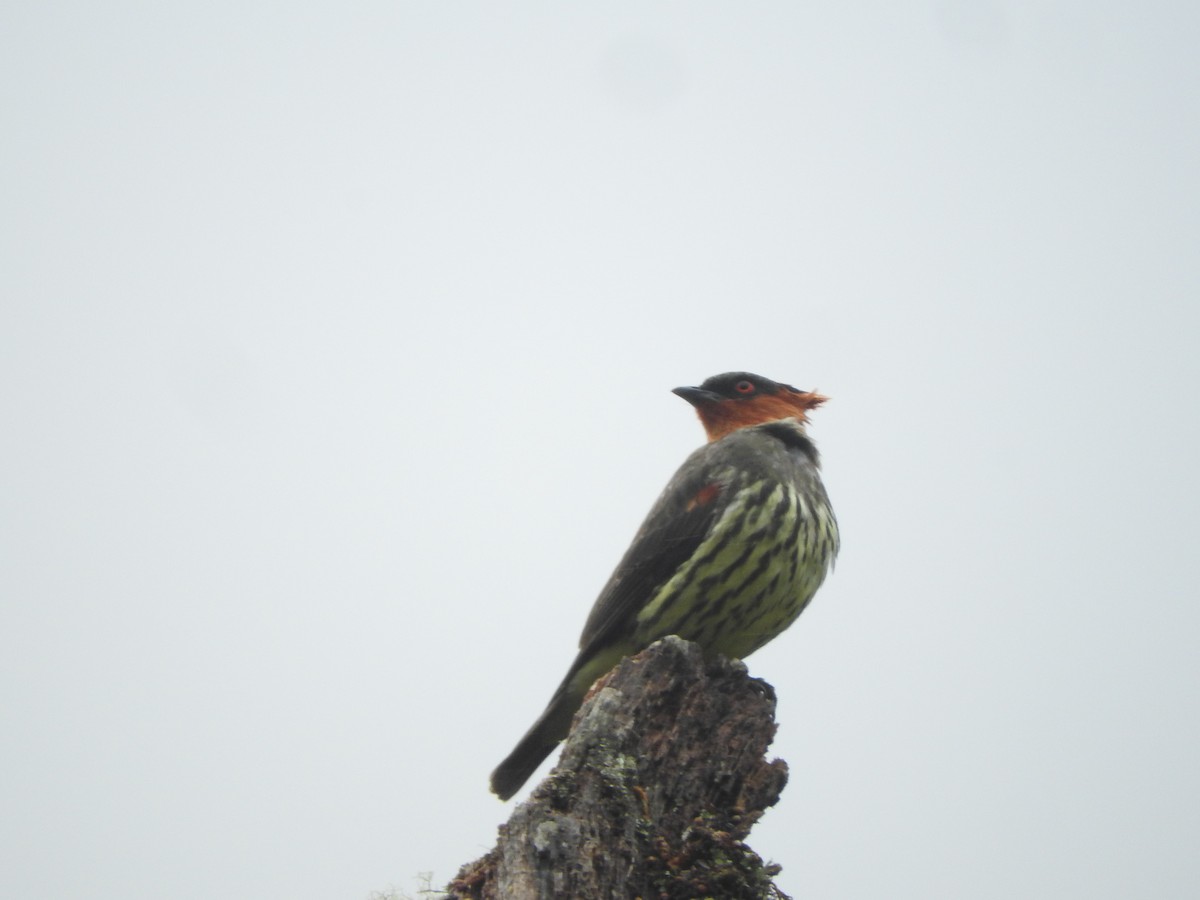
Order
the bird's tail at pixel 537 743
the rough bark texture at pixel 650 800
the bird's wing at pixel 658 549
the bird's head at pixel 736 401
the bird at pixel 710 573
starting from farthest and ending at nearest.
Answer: the bird's head at pixel 736 401
the bird's wing at pixel 658 549
the bird's tail at pixel 537 743
the bird at pixel 710 573
the rough bark texture at pixel 650 800

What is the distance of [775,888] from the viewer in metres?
3.68

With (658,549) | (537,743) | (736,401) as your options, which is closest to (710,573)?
(658,549)

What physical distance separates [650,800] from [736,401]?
435 cm

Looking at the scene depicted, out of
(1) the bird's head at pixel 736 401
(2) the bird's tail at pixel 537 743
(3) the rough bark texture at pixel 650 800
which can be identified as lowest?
(3) the rough bark texture at pixel 650 800

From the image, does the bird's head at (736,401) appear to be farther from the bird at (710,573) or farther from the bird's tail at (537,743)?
the bird's tail at (537,743)

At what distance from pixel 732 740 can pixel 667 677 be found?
35 centimetres

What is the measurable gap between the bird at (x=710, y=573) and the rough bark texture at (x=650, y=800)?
4.25ft

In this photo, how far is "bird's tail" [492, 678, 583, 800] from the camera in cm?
600

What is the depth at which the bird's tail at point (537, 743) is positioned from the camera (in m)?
6.00

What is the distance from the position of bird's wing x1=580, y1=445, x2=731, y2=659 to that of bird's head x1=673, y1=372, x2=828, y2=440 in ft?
4.28

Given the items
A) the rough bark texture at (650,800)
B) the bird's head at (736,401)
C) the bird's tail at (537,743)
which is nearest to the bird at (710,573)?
the bird's tail at (537,743)

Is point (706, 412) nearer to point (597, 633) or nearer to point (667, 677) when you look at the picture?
point (597, 633)

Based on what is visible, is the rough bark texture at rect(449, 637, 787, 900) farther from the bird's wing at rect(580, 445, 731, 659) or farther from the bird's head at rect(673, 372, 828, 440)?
the bird's head at rect(673, 372, 828, 440)

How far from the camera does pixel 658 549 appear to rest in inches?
244
